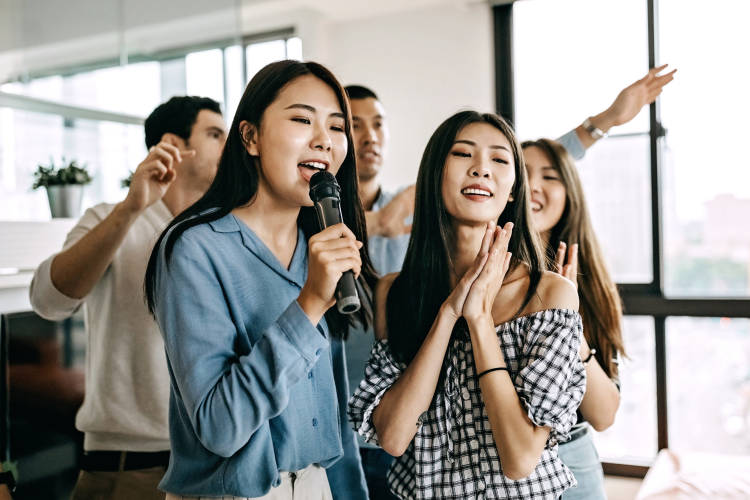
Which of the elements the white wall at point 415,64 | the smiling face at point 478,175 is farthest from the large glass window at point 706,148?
the smiling face at point 478,175

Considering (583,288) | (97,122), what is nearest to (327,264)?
(583,288)

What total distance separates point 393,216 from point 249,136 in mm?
730

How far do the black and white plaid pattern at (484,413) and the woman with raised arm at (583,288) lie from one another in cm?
28

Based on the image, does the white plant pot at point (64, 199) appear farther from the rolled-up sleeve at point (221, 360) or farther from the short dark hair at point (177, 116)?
the rolled-up sleeve at point (221, 360)

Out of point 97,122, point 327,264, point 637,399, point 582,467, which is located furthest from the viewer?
point 637,399

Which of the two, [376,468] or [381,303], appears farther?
[376,468]

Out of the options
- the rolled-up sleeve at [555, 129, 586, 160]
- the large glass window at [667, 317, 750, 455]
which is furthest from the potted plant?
the large glass window at [667, 317, 750, 455]

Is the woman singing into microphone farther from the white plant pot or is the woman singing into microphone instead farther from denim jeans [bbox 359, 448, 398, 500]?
the white plant pot

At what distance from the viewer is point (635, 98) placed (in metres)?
1.94

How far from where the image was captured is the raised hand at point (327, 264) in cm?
91

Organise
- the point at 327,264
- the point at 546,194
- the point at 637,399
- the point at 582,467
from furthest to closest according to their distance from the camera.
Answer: the point at 637,399, the point at 546,194, the point at 582,467, the point at 327,264

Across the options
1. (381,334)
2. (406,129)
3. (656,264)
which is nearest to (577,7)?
(406,129)

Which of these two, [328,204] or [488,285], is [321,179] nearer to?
[328,204]

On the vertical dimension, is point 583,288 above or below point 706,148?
below
